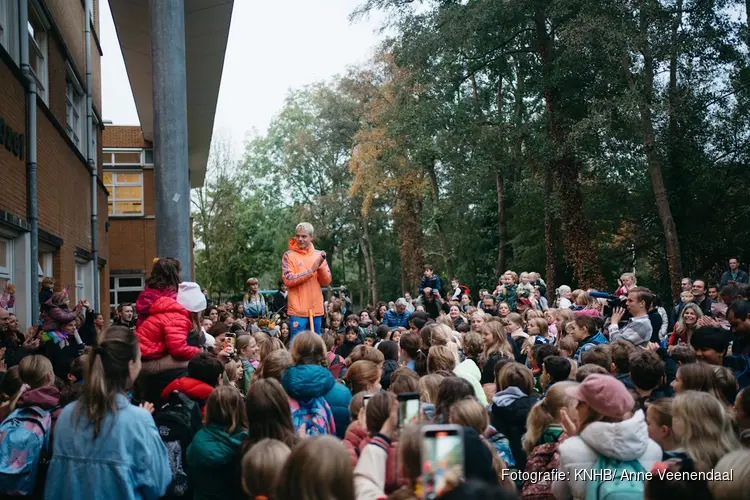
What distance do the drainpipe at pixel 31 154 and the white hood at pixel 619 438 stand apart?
10.4 metres

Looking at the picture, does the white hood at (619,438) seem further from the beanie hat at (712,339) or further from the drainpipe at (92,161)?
the drainpipe at (92,161)

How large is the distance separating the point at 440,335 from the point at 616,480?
12.8 feet

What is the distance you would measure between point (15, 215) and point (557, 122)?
17.9 m

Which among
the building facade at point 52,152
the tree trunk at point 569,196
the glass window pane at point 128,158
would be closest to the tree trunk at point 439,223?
the glass window pane at point 128,158

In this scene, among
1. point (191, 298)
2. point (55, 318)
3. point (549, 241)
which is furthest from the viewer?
point (549, 241)

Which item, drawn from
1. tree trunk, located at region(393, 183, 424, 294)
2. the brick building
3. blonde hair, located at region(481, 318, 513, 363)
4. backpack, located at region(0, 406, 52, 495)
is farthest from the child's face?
tree trunk, located at region(393, 183, 424, 294)

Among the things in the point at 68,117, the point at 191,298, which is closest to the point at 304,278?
the point at 191,298

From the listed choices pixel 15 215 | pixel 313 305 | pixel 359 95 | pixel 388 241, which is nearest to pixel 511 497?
pixel 313 305

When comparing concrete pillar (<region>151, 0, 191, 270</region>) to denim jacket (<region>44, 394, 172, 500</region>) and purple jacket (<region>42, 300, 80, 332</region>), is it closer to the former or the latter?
purple jacket (<region>42, 300, 80, 332</region>)

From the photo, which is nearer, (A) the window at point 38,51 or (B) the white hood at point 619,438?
(B) the white hood at point 619,438

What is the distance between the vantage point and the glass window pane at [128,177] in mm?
32656

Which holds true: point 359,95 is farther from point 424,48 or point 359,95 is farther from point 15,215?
point 15,215

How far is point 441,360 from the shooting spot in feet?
21.8

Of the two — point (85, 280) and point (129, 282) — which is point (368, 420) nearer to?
point (85, 280)
